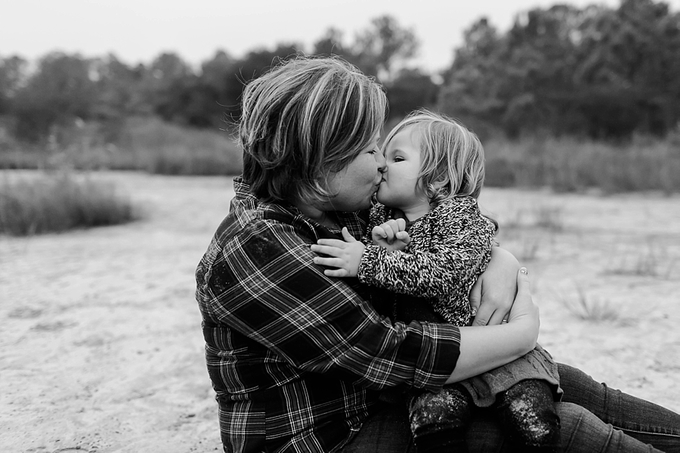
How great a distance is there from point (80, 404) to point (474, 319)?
1.67 metres

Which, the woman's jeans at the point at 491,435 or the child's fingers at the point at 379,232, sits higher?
the child's fingers at the point at 379,232

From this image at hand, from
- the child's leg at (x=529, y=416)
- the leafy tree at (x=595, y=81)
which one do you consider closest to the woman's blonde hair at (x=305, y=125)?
the child's leg at (x=529, y=416)

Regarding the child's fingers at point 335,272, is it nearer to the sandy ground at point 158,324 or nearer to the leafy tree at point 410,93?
the sandy ground at point 158,324

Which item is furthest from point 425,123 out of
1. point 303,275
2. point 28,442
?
point 28,442

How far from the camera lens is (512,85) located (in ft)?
74.4

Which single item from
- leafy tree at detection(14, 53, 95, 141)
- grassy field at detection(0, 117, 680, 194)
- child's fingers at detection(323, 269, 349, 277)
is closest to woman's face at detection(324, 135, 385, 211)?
child's fingers at detection(323, 269, 349, 277)

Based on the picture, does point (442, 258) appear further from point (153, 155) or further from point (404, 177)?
point (153, 155)

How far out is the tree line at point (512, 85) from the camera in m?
20.3

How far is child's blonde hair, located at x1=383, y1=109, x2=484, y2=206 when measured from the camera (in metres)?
1.69

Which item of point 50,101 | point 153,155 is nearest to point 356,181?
point 153,155

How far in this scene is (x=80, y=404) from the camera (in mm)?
2328

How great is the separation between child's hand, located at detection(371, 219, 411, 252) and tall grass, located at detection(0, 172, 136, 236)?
17.9 feet

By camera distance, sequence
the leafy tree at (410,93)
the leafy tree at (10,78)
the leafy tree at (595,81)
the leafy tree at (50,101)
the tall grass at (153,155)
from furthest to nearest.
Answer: the leafy tree at (410,93), the leafy tree at (10,78), the leafy tree at (50,101), the leafy tree at (595,81), the tall grass at (153,155)

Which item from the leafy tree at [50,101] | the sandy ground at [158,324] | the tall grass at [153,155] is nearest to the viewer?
the sandy ground at [158,324]
